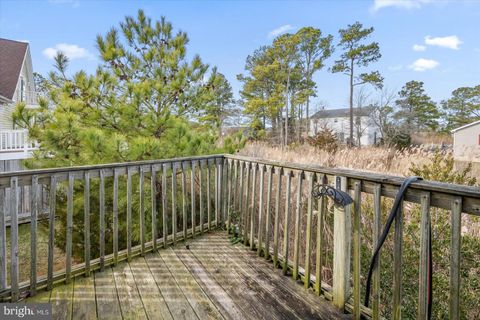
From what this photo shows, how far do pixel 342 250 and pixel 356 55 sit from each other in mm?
20058

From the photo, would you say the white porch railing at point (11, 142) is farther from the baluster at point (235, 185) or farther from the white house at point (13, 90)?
the baluster at point (235, 185)

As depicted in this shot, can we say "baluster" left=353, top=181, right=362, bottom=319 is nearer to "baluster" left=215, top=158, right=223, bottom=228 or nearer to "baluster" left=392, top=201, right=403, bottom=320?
"baluster" left=392, top=201, right=403, bottom=320

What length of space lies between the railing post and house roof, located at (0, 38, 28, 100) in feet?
46.0

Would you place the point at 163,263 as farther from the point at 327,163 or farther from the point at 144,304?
the point at 327,163

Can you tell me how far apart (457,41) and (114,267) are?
2179cm

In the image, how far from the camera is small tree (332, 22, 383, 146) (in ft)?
60.3

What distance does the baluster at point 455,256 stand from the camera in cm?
129

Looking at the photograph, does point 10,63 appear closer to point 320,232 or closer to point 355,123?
point 320,232

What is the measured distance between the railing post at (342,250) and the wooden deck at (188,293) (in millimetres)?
124

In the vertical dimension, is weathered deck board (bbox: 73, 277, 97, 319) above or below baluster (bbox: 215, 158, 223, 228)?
below

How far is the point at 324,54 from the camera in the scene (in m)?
19.6

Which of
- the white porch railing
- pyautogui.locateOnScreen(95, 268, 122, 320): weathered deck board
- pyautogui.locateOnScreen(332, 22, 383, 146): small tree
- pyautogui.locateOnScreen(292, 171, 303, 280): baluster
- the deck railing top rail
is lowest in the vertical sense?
pyautogui.locateOnScreen(95, 268, 122, 320): weathered deck board

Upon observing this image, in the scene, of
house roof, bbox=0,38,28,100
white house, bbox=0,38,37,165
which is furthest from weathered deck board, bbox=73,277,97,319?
house roof, bbox=0,38,28,100

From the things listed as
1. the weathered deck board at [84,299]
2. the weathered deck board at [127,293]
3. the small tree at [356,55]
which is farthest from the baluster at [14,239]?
the small tree at [356,55]
